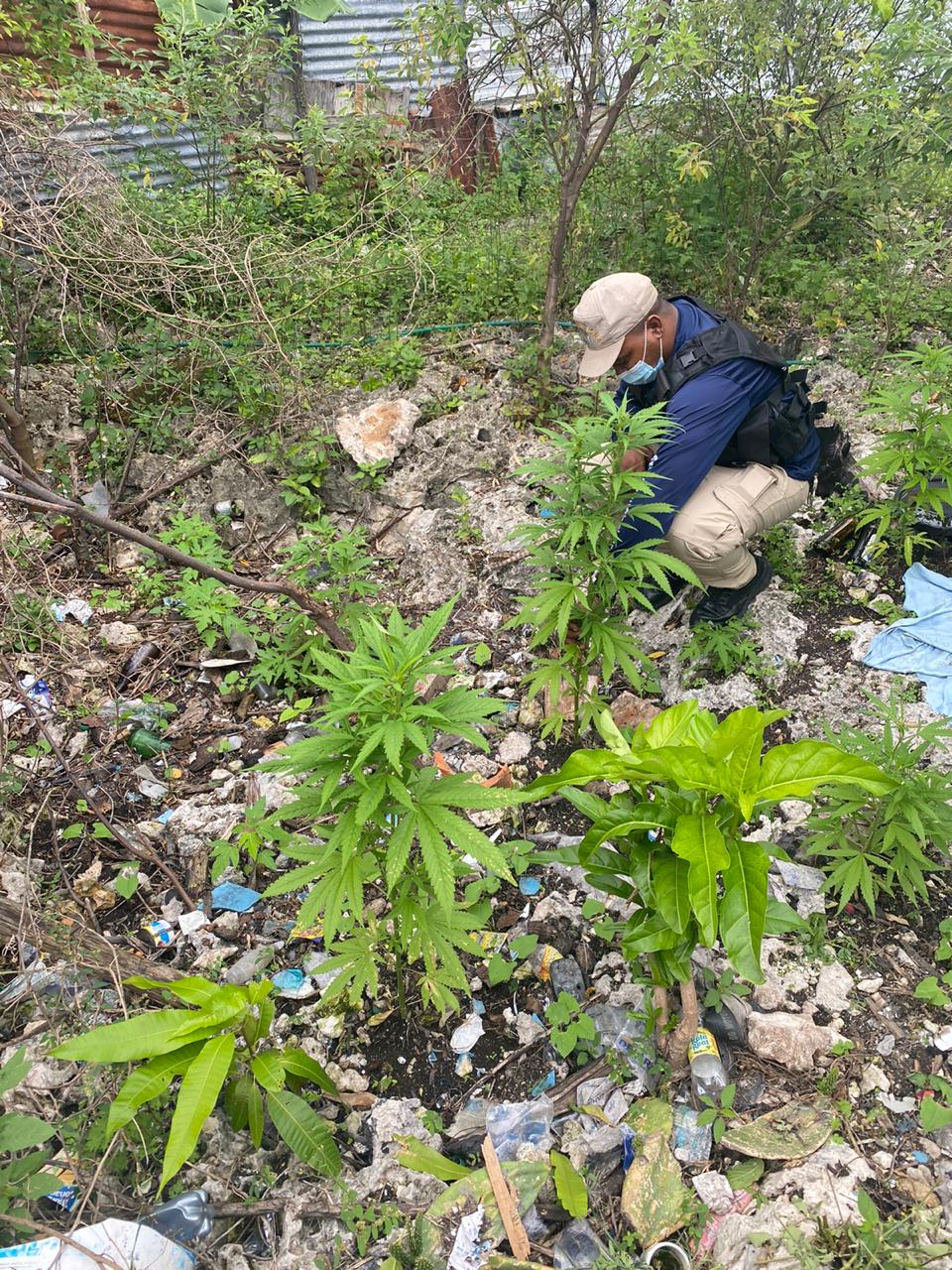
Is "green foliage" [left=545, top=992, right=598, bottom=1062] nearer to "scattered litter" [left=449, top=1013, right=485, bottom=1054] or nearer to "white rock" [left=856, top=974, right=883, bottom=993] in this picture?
"scattered litter" [left=449, top=1013, right=485, bottom=1054]

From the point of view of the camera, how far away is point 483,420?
512 centimetres

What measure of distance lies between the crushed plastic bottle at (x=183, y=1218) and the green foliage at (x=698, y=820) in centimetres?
125

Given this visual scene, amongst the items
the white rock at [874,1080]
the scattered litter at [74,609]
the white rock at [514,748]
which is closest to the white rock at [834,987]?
the white rock at [874,1080]

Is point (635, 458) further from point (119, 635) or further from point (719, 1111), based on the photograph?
point (119, 635)

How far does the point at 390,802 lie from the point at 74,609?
117 inches

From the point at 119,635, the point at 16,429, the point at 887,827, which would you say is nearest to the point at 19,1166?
the point at 887,827

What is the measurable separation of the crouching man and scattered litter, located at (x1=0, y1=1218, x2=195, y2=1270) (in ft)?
8.21

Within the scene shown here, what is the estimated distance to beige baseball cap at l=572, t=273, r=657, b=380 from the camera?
132 inches

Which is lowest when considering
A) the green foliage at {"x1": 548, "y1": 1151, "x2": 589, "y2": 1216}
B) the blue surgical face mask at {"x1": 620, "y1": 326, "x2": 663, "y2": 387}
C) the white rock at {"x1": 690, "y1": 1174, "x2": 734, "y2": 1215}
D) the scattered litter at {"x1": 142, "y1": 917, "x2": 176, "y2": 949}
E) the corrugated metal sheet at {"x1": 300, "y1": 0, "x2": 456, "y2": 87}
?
the white rock at {"x1": 690, "y1": 1174, "x2": 734, "y2": 1215}

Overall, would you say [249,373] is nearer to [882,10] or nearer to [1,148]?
[1,148]

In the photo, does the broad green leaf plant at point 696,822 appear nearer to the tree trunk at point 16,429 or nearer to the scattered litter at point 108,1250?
the scattered litter at point 108,1250

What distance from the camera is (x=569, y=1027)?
7.80ft

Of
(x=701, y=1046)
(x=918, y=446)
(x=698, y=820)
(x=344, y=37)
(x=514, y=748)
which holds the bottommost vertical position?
(x=701, y=1046)

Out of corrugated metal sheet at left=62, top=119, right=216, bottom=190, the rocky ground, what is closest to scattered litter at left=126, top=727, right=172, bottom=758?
the rocky ground
